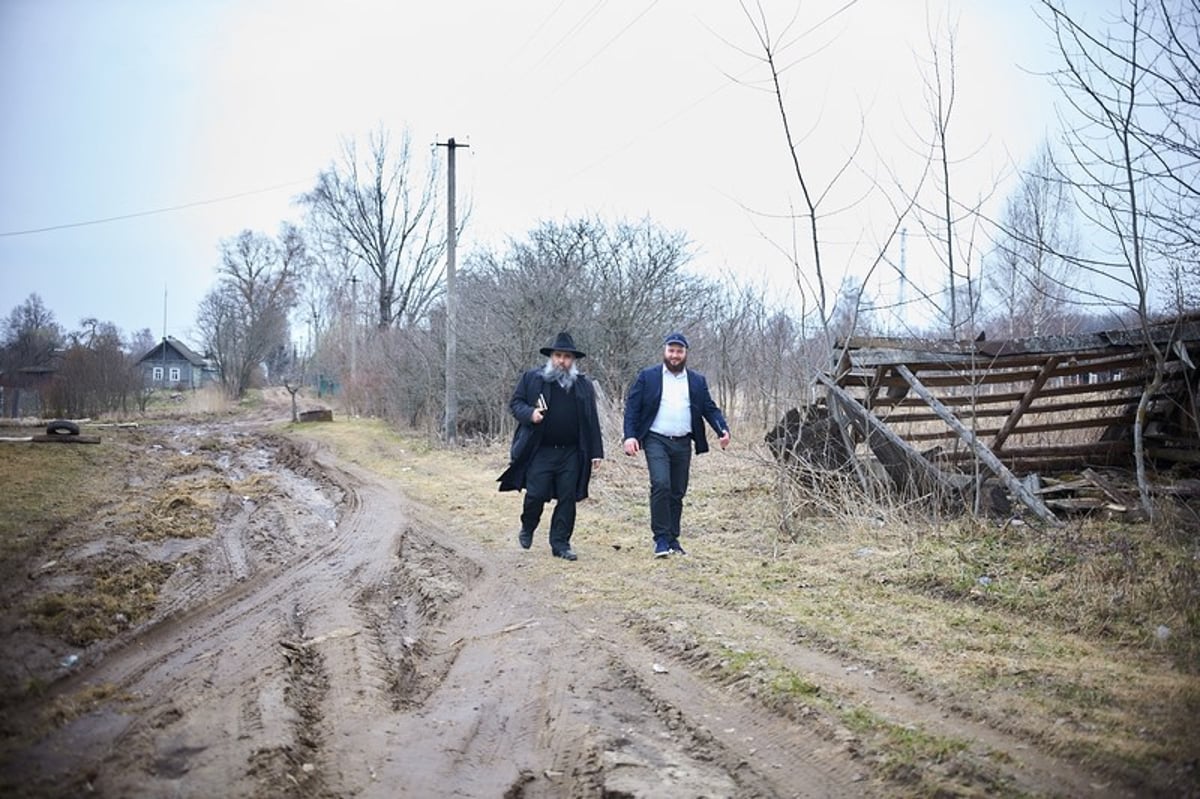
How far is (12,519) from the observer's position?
292 inches

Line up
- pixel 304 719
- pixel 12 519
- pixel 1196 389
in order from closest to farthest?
pixel 304 719, pixel 12 519, pixel 1196 389

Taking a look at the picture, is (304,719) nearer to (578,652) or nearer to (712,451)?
(578,652)

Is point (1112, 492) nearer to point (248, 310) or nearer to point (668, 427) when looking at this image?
point (668, 427)

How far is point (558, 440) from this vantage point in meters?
7.68

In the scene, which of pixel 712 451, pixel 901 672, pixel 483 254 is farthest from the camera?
pixel 483 254

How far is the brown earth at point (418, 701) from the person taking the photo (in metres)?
3.14

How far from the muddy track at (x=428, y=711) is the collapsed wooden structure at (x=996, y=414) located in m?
3.73

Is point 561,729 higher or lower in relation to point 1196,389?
lower

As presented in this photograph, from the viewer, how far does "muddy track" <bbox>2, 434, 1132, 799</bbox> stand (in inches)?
124

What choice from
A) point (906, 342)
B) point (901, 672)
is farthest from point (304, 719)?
point (906, 342)

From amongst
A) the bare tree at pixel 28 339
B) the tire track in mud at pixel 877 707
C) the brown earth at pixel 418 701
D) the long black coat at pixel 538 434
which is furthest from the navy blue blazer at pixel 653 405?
the bare tree at pixel 28 339

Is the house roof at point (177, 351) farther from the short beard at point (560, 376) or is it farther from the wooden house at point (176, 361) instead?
the short beard at point (560, 376)

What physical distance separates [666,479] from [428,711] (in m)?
3.79

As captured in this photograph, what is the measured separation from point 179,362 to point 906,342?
7889 centimetres
